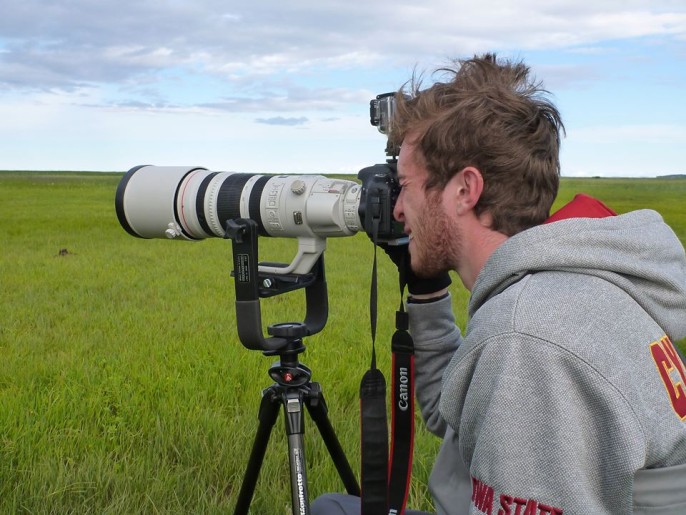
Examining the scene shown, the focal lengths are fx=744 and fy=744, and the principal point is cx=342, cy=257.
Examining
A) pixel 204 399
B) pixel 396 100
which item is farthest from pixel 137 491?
pixel 396 100

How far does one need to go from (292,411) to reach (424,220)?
3.70 feet

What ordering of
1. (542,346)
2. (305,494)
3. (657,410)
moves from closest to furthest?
(542,346)
(657,410)
(305,494)

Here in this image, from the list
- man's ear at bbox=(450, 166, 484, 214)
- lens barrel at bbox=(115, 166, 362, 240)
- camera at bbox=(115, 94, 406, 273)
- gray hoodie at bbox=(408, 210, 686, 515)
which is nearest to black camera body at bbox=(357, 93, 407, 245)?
camera at bbox=(115, 94, 406, 273)

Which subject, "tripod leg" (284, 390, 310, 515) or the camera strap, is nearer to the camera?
the camera strap

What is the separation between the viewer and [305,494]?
298cm

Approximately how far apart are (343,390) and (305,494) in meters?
2.35

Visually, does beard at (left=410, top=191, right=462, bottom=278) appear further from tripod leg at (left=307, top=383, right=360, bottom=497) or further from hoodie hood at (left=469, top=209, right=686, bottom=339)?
tripod leg at (left=307, top=383, right=360, bottom=497)

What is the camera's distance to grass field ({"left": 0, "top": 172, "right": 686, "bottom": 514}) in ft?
12.8

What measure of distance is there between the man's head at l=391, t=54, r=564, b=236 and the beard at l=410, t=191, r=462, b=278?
0.08 m

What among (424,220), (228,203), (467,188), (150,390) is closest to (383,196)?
(424,220)

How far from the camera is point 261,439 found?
3.19m

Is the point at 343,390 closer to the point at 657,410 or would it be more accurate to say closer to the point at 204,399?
the point at 204,399

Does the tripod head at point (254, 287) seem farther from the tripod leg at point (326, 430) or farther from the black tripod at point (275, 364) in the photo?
the tripod leg at point (326, 430)

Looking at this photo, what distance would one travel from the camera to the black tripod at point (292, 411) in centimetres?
301
